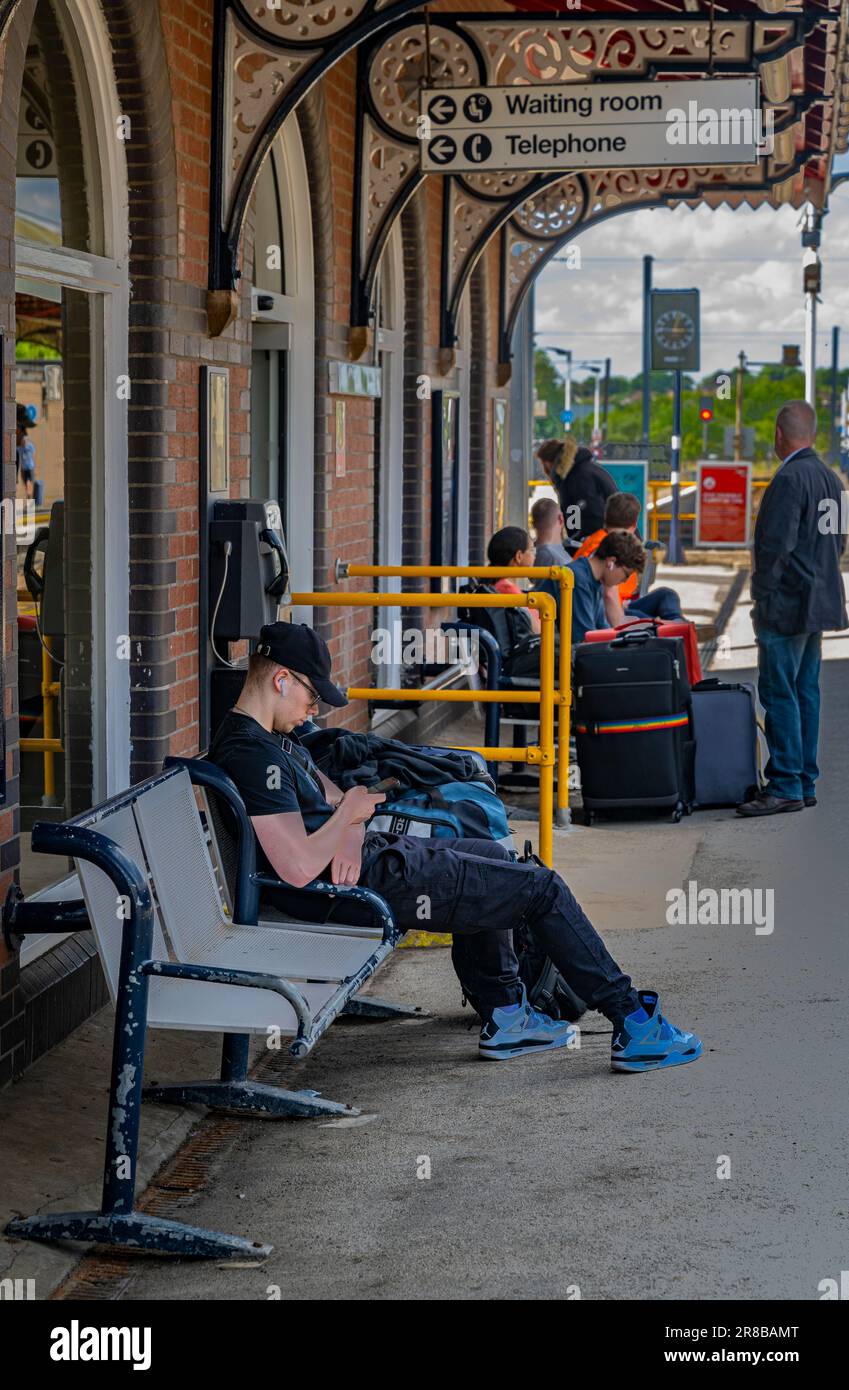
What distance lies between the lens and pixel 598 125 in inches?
333

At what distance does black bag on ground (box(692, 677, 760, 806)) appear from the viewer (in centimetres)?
915

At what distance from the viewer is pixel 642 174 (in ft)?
48.1

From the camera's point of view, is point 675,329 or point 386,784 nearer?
point 386,784

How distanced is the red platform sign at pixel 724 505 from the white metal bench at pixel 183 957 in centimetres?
2198

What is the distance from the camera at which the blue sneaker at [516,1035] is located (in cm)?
555

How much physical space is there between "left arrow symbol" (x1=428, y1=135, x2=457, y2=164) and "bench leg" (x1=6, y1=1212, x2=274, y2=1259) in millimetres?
6061

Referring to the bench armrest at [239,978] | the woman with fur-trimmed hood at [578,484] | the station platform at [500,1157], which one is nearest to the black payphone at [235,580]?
the station platform at [500,1157]

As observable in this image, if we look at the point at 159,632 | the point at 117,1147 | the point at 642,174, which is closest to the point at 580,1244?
the point at 117,1147

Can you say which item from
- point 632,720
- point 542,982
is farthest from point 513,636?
point 542,982

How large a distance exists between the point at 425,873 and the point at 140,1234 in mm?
1434

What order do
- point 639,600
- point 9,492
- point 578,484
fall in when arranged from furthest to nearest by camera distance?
1. point 578,484
2. point 639,600
3. point 9,492

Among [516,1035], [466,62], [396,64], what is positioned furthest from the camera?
[466,62]

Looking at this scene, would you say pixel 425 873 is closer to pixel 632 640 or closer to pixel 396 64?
pixel 632 640
